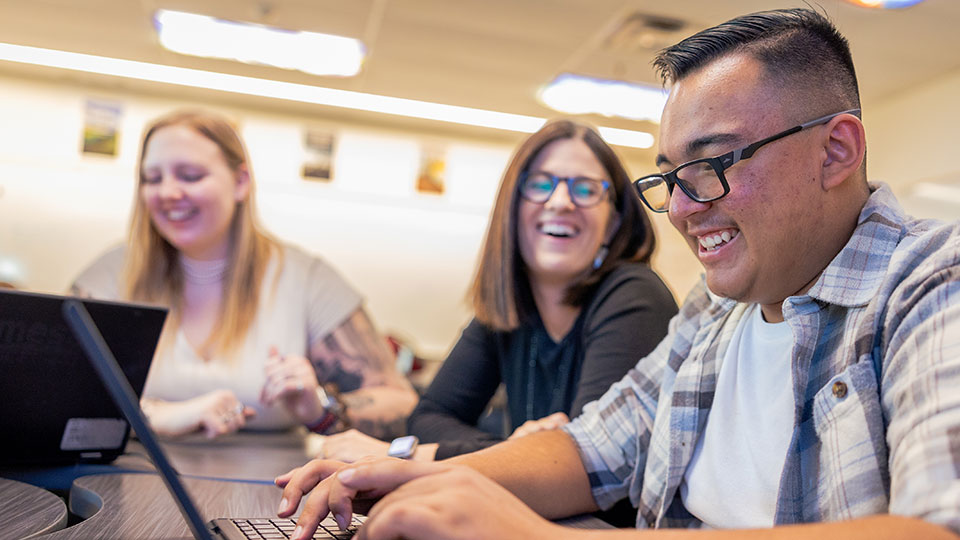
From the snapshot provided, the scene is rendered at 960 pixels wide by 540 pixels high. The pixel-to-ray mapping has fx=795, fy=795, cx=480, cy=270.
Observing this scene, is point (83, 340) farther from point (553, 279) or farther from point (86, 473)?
point (553, 279)

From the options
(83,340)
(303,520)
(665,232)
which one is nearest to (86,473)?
(303,520)

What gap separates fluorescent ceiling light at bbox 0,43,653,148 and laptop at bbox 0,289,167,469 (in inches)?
163

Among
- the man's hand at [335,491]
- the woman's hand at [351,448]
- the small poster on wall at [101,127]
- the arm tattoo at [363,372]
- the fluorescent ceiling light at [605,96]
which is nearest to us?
the man's hand at [335,491]

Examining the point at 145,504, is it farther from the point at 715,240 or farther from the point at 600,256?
the point at 600,256

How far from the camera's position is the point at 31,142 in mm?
5586

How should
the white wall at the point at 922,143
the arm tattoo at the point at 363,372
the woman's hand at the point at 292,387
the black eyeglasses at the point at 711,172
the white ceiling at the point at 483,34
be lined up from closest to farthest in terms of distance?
the black eyeglasses at the point at 711,172 < the woman's hand at the point at 292,387 < the arm tattoo at the point at 363,372 < the white ceiling at the point at 483,34 < the white wall at the point at 922,143

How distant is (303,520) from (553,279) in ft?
3.96

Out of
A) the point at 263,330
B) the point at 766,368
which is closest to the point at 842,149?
the point at 766,368

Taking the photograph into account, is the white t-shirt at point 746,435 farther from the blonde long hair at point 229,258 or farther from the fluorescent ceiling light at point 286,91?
the fluorescent ceiling light at point 286,91

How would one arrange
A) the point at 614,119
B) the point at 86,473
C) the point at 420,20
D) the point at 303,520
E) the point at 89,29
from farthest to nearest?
the point at 614,119
the point at 89,29
the point at 420,20
the point at 86,473
the point at 303,520

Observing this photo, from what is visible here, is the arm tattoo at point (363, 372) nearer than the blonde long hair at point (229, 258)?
Yes

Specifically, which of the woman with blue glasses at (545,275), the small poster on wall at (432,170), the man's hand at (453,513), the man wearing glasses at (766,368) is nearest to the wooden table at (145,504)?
the man wearing glasses at (766,368)

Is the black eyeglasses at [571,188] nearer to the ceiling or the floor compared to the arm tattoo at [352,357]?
nearer to the ceiling

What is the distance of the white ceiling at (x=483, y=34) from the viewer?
3.81 metres
